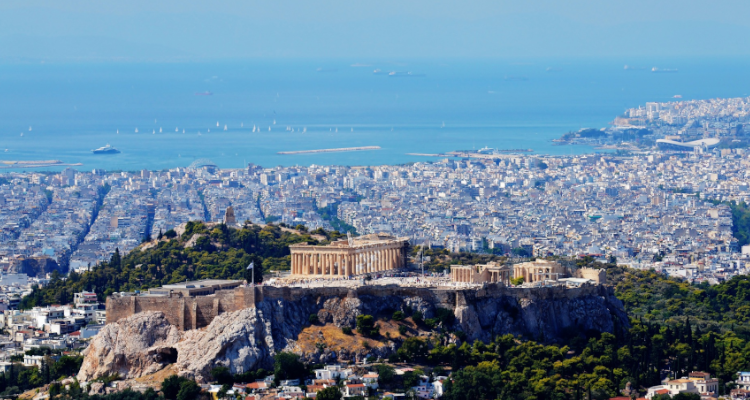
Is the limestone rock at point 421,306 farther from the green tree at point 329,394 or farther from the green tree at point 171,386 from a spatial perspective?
the green tree at point 171,386

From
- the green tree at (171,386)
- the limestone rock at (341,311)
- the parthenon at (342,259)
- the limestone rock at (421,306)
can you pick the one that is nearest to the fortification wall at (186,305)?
the limestone rock at (341,311)

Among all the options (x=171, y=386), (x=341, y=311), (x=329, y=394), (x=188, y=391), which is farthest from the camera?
(x=341, y=311)

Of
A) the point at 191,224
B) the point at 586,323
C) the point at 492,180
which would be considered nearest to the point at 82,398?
the point at 586,323

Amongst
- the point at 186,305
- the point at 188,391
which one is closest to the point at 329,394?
the point at 188,391

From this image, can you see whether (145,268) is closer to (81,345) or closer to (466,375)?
(81,345)

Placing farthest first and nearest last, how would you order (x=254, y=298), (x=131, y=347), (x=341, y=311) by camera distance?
(x=341, y=311), (x=131, y=347), (x=254, y=298)

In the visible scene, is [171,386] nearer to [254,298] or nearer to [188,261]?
[254,298]
